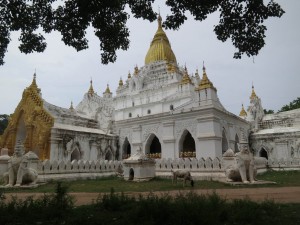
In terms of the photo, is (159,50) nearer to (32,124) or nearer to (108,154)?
(108,154)

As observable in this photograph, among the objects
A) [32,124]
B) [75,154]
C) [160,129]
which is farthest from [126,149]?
[32,124]

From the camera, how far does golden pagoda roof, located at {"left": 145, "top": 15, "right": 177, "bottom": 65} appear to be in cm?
4206

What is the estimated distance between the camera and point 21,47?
312 inches

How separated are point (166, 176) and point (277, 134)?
16.0 m

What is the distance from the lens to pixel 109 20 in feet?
24.8

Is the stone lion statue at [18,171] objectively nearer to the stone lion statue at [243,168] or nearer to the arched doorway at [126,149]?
the stone lion statue at [243,168]

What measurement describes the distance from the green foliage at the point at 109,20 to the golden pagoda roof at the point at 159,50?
3385 centimetres

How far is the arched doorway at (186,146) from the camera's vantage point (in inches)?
890

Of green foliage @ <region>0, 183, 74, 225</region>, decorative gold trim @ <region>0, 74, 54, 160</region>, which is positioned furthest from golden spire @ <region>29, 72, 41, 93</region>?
green foliage @ <region>0, 183, 74, 225</region>

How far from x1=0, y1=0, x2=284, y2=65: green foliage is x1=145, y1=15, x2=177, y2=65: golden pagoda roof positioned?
33.8 m

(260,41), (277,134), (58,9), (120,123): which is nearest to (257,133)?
(277,134)

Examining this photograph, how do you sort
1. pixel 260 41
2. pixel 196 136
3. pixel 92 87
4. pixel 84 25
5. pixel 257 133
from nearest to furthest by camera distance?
pixel 260 41
pixel 84 25
pixel 196 136
pixel 257 133
pixel 92 87

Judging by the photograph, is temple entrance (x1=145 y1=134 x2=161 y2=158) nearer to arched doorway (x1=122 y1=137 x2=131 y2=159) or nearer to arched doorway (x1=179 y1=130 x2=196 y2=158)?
arched doorway (x1=179 y1=130 x2=196 y2=158)

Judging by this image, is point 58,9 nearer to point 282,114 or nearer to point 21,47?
point 21,47
